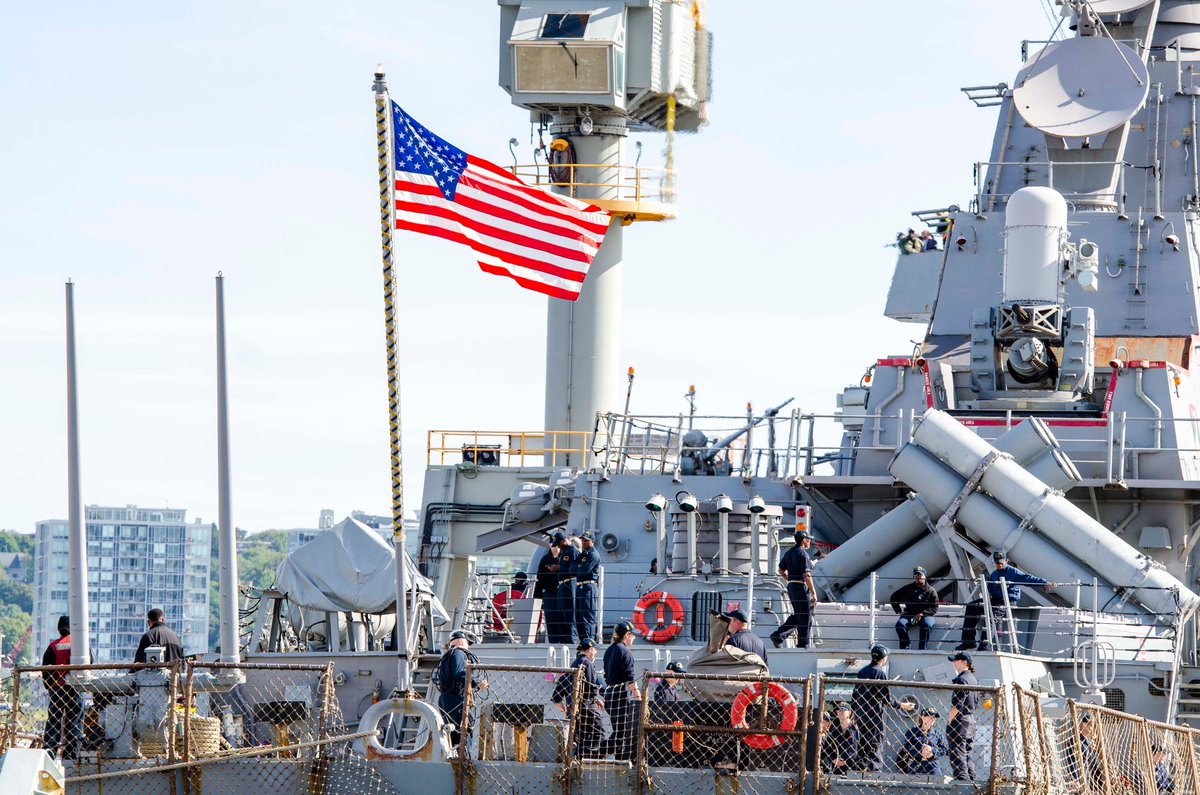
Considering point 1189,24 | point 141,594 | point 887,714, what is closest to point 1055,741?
point 887,714

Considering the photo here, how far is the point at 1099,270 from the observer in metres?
25.1

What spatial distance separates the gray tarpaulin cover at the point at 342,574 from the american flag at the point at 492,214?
15.2ft

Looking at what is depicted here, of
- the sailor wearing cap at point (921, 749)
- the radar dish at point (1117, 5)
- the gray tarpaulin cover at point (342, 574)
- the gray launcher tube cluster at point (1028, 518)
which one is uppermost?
the radar dish at point (1117, 5)

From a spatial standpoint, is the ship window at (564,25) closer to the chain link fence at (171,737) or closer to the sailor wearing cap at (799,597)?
the sailor wearing cap at (799,597)

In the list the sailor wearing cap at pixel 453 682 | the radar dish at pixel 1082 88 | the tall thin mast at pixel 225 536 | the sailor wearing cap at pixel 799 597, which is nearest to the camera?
the sailor wearing cap at pixel 453 682

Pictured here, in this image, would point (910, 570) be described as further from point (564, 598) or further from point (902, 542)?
point (564, 598)

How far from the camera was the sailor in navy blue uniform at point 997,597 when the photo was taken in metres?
18.2

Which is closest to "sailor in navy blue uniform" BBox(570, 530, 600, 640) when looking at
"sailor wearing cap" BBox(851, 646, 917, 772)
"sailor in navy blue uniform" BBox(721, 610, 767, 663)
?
"sailor in navy blue uniform" BBox(721, 610, 767, 663)

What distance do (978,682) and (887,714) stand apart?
3.33 meters

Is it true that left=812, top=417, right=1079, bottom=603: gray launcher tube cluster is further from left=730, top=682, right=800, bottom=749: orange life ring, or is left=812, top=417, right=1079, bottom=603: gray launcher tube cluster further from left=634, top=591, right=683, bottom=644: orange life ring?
left=730, top=682, right=800, bottom=749: orange life ring

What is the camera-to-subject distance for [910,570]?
67.2 feet

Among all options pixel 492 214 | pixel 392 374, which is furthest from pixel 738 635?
pixel 492 214

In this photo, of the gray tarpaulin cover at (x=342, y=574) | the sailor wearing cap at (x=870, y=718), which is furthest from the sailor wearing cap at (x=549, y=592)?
the sailor wearing cap at (x=870, y=718)

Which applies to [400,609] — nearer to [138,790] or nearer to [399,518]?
[399,518]
